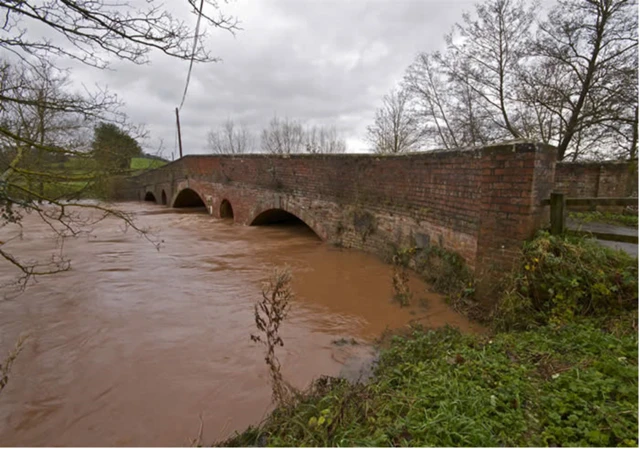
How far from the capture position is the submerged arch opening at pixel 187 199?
19219 millimetres

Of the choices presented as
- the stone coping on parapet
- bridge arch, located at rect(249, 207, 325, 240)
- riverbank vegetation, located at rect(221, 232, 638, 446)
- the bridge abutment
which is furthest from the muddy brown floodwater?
bridge arch, located at rect(249, 207, 325, 240)

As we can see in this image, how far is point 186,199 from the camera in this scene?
2030cm

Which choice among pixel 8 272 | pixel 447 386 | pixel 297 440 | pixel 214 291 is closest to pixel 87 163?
pixel 214 291

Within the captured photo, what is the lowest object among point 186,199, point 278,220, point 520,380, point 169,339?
point 169,339

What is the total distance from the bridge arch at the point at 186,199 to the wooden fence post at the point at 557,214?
18.3 metres

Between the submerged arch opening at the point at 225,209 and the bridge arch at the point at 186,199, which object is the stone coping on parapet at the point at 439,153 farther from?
the bridge arch at the point at 186,199

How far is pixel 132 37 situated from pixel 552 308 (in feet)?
18.1

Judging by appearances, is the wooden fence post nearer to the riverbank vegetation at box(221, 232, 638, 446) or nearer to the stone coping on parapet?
the riverbank vegetation at box(221, 232, 638, 446)

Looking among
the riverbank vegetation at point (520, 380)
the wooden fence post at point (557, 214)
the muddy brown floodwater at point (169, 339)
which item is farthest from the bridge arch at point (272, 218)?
the riverbank vegetation at point (520, 380)

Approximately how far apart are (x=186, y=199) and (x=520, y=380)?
2089cm

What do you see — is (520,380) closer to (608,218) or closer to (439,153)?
(439,153)

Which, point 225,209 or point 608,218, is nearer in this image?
point 608,218

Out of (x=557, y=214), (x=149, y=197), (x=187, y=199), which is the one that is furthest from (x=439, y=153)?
(x=149, y=197)

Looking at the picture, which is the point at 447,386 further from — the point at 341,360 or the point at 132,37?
the point at 132,37
